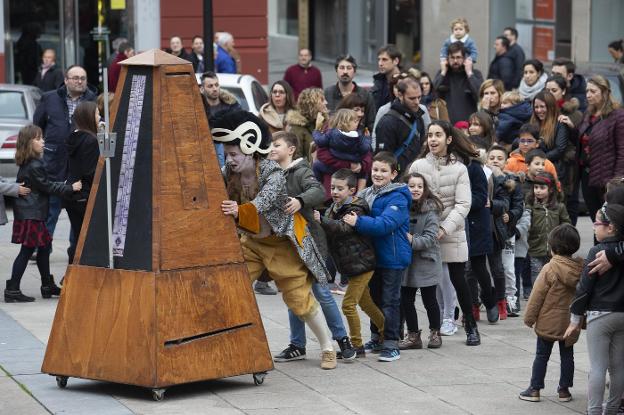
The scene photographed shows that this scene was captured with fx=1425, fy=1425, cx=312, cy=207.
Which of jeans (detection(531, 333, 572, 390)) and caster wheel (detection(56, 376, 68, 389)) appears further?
caster wheel (detection(56, 376, 68, 389))

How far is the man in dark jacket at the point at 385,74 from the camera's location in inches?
573

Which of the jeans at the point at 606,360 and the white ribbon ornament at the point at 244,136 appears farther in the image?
the white ribbon ornament at the point at 244,136

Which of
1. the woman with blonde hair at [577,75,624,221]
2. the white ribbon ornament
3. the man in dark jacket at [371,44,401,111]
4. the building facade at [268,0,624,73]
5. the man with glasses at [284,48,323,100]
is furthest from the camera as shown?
the building facade at [268,0,624,73]

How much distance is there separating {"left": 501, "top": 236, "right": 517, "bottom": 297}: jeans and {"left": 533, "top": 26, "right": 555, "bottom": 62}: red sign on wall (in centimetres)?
1852

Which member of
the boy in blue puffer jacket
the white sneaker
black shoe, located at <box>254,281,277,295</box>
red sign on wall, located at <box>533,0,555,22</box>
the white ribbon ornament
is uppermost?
red sign on wall, located at <box>533,0,555,22</box>

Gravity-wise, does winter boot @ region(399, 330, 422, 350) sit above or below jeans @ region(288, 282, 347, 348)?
below

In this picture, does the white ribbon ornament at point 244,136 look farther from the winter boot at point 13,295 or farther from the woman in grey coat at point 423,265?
the winter boot at point 13,295

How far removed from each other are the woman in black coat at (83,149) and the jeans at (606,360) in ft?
17.1

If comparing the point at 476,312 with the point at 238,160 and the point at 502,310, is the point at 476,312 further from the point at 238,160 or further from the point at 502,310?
the point at 238,160

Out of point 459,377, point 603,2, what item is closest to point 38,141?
point 459,377

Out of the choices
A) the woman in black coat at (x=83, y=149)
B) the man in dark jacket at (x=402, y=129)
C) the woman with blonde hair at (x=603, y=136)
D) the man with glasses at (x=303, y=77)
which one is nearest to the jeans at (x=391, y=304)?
the man in dark jacket at (x=402, y=129)

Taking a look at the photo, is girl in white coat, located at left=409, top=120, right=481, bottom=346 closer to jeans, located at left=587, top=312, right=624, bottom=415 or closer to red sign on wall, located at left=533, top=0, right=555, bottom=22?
jeans, located at left=587, top=312, right=624, bottom=415

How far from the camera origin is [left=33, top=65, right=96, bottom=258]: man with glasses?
1364cm

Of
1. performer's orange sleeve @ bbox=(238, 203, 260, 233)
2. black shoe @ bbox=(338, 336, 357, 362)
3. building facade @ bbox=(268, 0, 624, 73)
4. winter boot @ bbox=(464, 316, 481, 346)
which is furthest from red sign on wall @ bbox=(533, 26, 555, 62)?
performer's orange sleeve @ bbox=(238, 203, 260, 233)
